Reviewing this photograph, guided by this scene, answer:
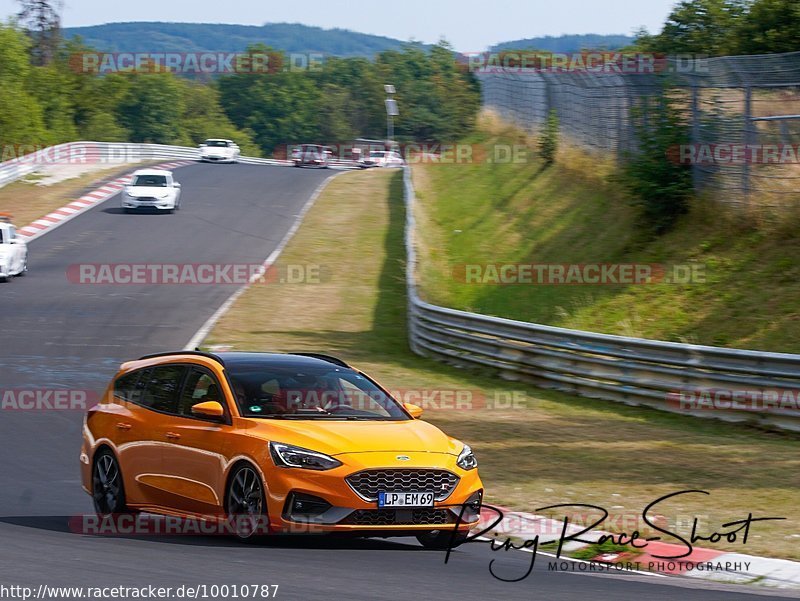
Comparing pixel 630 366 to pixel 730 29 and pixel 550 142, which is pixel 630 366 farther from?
pixel 730 29

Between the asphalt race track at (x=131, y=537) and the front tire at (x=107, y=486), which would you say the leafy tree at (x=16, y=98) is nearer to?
the asphalt race track at (x=131, y=537)

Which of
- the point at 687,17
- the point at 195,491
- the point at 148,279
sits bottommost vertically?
the point at 148,279

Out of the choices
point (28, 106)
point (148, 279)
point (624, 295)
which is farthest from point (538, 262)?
point (28, 106)

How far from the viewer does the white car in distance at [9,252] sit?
29.5 meters

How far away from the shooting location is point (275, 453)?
855cm

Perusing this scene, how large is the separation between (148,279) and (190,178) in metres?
21.8

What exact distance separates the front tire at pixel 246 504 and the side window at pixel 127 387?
5.67ft

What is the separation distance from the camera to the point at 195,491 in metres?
9.20

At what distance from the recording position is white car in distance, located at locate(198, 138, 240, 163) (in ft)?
213

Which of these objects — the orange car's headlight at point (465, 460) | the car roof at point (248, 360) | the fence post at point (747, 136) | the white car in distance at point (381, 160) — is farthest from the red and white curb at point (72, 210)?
the orange car's headlight at point (465, 460)

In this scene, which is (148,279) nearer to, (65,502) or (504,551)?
(65,502)

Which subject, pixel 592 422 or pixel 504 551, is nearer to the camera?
pixel 504 551

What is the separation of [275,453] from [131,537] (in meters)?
1.34

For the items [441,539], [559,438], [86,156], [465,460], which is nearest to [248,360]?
[465,460]
